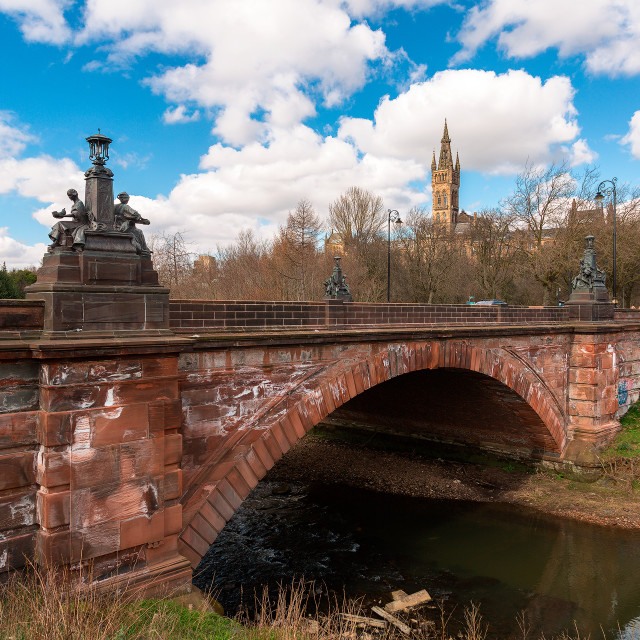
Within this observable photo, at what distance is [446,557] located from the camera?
11.8 metres

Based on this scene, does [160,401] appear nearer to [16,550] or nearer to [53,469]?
[53,469]

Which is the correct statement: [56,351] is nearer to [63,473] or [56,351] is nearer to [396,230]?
[63,473]

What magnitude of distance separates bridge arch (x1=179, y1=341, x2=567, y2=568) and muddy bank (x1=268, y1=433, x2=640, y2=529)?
517cm

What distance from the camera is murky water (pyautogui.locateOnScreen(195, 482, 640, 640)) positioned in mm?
9961

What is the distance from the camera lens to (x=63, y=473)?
516cm

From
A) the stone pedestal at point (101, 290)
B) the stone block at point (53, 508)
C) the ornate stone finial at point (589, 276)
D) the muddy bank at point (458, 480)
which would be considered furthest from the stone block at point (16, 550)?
the ornate stone finial at point (589, 276)

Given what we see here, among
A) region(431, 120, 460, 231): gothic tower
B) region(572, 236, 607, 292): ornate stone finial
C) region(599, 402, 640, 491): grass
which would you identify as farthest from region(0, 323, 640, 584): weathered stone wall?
region(431, 120, 460, 231): gothic tower

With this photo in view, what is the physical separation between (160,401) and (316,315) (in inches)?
150

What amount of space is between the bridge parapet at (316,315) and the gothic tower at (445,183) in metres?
74.0

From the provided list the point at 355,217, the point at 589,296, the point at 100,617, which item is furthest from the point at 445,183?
the point at 100,617

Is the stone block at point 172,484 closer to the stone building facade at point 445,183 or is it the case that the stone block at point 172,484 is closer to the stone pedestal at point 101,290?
the stone pedestal at point 101,290

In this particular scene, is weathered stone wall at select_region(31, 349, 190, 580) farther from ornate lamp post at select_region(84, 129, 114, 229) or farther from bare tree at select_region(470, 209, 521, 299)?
bare tree at select_region(470, 209, 521, 299)

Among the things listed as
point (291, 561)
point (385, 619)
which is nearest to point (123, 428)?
point (385, 619)

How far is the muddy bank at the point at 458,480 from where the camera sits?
13805 mm
